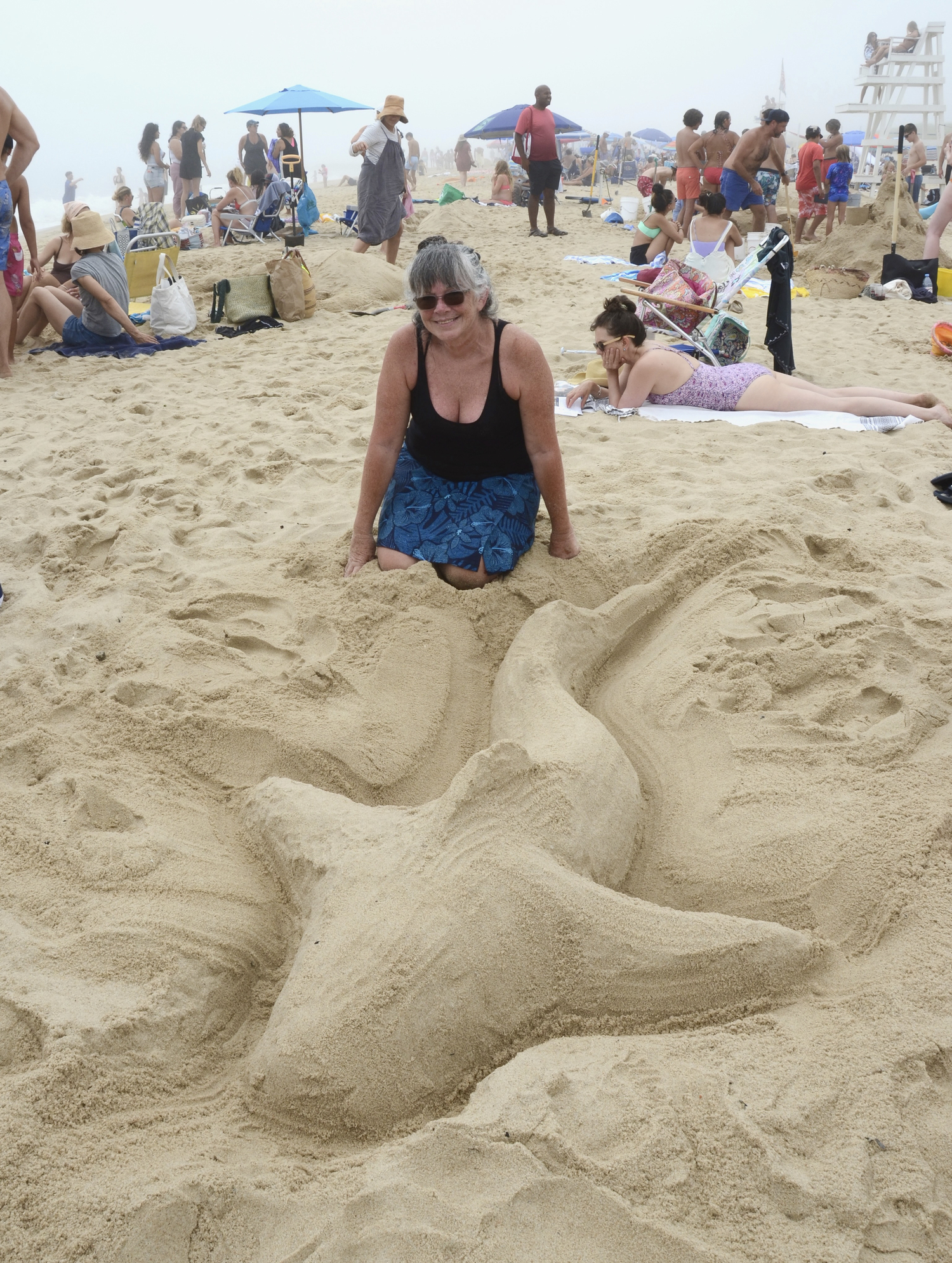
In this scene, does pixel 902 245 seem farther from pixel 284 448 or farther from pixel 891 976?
pixel 891 976

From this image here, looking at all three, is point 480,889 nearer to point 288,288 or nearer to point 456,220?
point 288,288

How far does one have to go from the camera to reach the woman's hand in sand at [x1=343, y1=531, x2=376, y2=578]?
3.06 meters

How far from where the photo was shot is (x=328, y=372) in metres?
5.88

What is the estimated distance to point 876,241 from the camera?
10117 mm

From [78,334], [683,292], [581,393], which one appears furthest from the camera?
[78,334]

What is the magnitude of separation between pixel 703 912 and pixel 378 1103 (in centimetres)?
71

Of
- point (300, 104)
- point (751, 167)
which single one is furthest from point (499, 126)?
point (751, 167)

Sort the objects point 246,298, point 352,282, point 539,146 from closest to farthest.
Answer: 1. point 246,298
2. point 352,282
3. point 539,146

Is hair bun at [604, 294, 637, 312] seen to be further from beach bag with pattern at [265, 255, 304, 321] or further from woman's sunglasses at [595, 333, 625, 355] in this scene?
beach bag with pattern at [265, 255, 304, 321]

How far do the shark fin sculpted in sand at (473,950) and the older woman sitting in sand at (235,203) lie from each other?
38.0 ft

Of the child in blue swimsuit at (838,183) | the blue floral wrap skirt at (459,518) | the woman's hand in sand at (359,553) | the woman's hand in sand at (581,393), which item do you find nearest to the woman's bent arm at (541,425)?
the blue floral wrap skirt at (459,518)

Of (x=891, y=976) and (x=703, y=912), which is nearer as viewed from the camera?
(x=891, y=976)

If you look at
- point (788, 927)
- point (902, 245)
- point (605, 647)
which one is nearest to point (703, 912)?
point (788, 927)

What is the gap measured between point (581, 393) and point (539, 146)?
7391 mm
